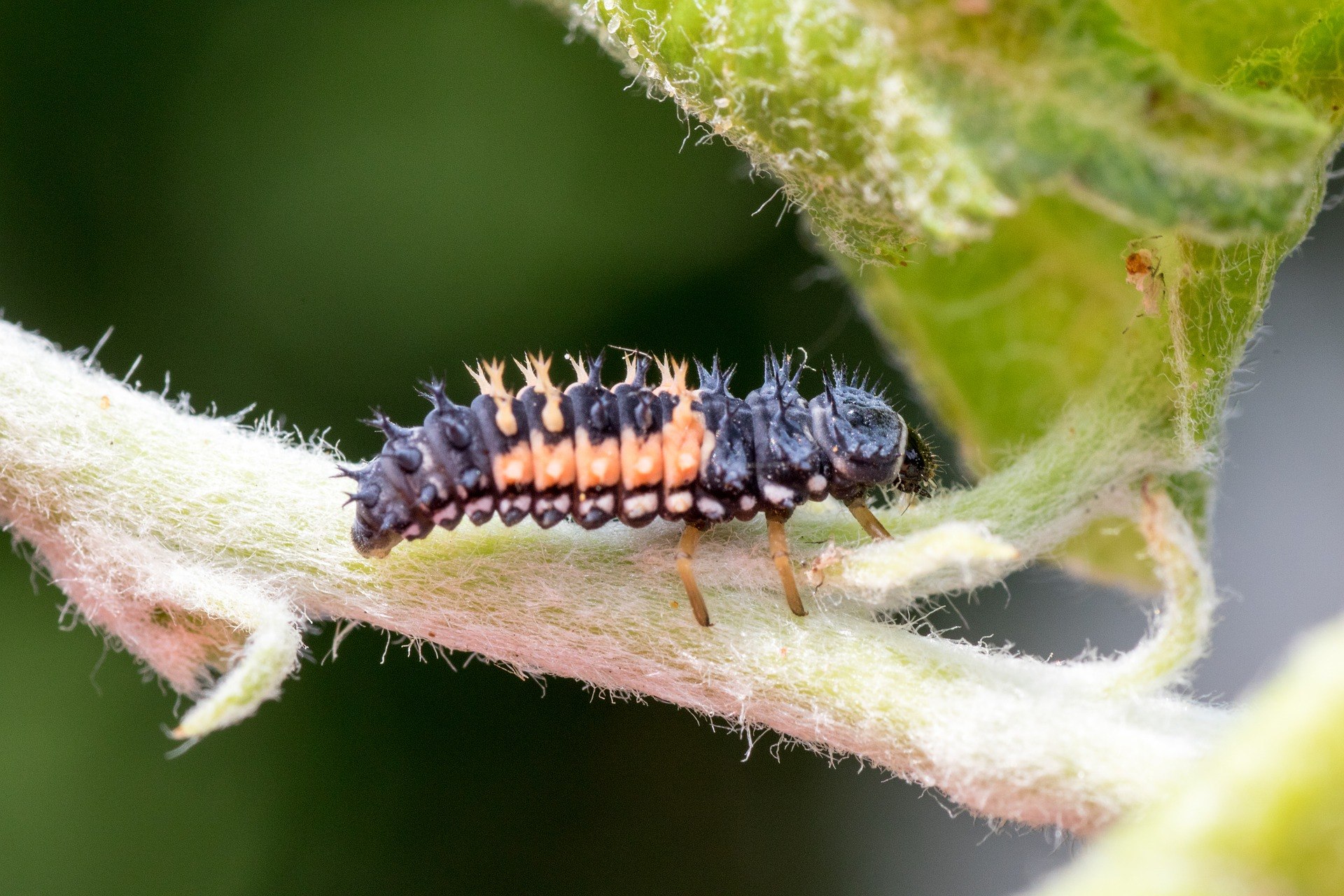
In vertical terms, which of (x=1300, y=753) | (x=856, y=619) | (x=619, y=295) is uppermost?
(x=619, y=295)

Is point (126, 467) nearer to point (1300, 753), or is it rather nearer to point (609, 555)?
point (609, 555)

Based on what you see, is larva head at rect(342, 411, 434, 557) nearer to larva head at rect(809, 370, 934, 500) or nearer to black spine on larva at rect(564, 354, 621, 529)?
black spine on larva at rect(564, 354, 621, 529)

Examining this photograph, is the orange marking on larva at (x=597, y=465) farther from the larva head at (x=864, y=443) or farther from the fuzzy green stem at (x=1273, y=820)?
the fuzzy green stem at (x=1273, y=820)

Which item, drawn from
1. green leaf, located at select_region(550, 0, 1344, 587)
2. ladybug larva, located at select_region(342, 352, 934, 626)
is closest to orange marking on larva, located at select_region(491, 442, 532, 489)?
ladybug larva, located at select_region(342, 352, 934, 626)

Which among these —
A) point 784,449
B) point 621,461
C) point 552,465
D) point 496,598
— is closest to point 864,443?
point 784,449

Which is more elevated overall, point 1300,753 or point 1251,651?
point 1251,651

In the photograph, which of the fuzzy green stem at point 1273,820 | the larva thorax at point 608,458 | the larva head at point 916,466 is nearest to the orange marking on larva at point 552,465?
the larva thorax at point 608,458

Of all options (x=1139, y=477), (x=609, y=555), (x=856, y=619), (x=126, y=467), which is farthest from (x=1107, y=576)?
(x=126, y=467)
